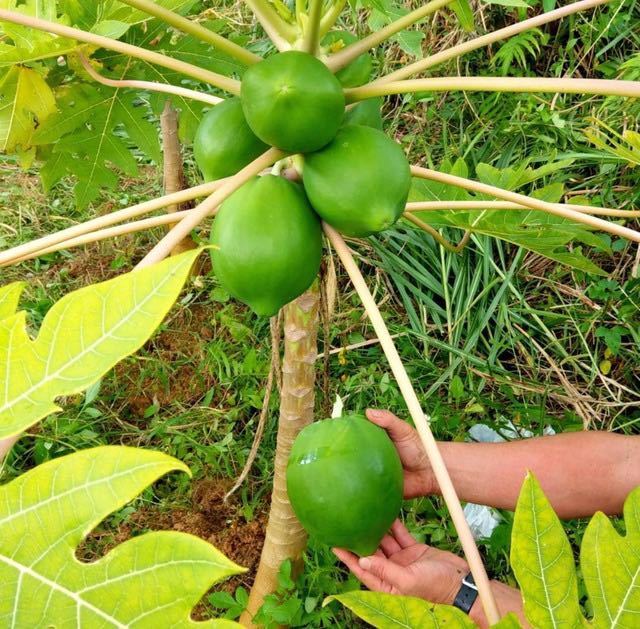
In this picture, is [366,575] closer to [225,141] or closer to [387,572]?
[387,572]

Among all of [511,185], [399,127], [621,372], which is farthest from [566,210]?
[399,127]

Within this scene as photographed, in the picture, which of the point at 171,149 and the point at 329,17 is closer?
the point at 329,17

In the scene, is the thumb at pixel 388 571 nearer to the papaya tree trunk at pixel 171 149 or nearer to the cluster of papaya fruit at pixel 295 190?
the cluster of papaya fruit at pixel 295 190

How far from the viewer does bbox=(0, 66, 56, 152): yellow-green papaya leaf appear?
1.25 metres

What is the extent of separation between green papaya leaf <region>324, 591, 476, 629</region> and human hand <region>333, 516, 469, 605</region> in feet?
2.37

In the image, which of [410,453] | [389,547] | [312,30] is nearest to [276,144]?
[312,30]

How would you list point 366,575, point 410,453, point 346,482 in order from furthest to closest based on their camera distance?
point 410,453
point 366,575
point 346,482

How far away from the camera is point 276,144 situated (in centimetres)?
98

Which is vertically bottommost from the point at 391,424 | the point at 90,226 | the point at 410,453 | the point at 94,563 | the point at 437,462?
the point at 410,453

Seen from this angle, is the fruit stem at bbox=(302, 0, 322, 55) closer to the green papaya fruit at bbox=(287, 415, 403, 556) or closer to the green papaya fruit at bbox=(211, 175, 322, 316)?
the green papaya fruit at bbox=(211, 175, 322, 316)

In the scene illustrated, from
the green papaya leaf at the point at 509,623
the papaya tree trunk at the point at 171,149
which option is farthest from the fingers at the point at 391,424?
the papaya tree trunk at the point at 171,149

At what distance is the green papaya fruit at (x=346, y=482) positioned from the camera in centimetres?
108

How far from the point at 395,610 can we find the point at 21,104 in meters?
1.14

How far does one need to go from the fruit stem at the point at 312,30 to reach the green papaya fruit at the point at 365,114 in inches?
4.7
